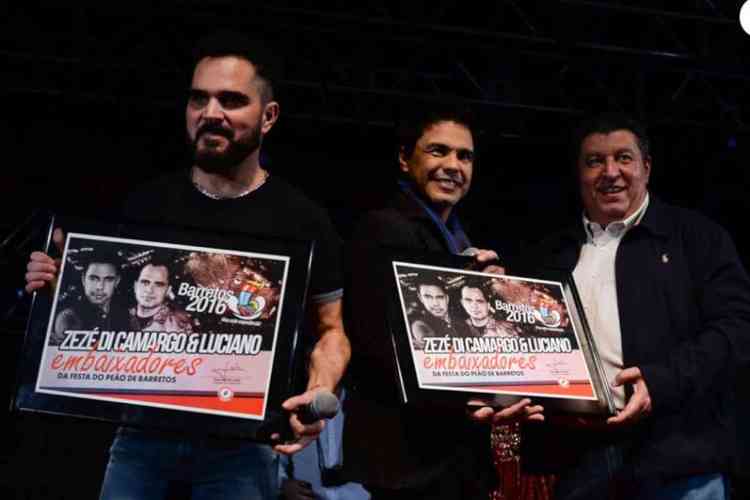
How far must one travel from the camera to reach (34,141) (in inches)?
277

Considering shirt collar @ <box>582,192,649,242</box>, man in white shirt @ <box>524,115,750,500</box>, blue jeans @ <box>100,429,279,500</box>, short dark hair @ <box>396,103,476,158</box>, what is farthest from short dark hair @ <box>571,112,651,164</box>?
blue jeans @ <box>100,429,279,500</box>

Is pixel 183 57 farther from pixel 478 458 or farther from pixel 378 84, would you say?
pixel 478 458

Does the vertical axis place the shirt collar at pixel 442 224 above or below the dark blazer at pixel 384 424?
above

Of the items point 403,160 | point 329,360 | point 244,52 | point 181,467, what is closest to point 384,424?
point 329,360

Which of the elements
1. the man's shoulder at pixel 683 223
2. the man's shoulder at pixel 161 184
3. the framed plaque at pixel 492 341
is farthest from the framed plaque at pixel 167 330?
the man's shoulder at pixel 683 223

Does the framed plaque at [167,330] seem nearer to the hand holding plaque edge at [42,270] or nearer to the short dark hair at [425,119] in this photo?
the hand holding plaque edge at [42,270]

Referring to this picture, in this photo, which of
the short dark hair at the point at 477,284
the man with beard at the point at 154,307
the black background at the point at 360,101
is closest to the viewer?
the man with beard at the point at 154,307

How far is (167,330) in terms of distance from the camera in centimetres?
168

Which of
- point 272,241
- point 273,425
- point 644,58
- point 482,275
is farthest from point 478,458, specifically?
point 644,58

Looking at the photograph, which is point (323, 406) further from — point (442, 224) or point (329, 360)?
point (442, 224)

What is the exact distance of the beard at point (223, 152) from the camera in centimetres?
185

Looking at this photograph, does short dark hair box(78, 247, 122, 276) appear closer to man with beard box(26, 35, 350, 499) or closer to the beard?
man with beard box(26, 35, 350, 499)

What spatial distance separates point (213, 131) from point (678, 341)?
53.6 inches

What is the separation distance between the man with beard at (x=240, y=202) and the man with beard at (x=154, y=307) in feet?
0.40
